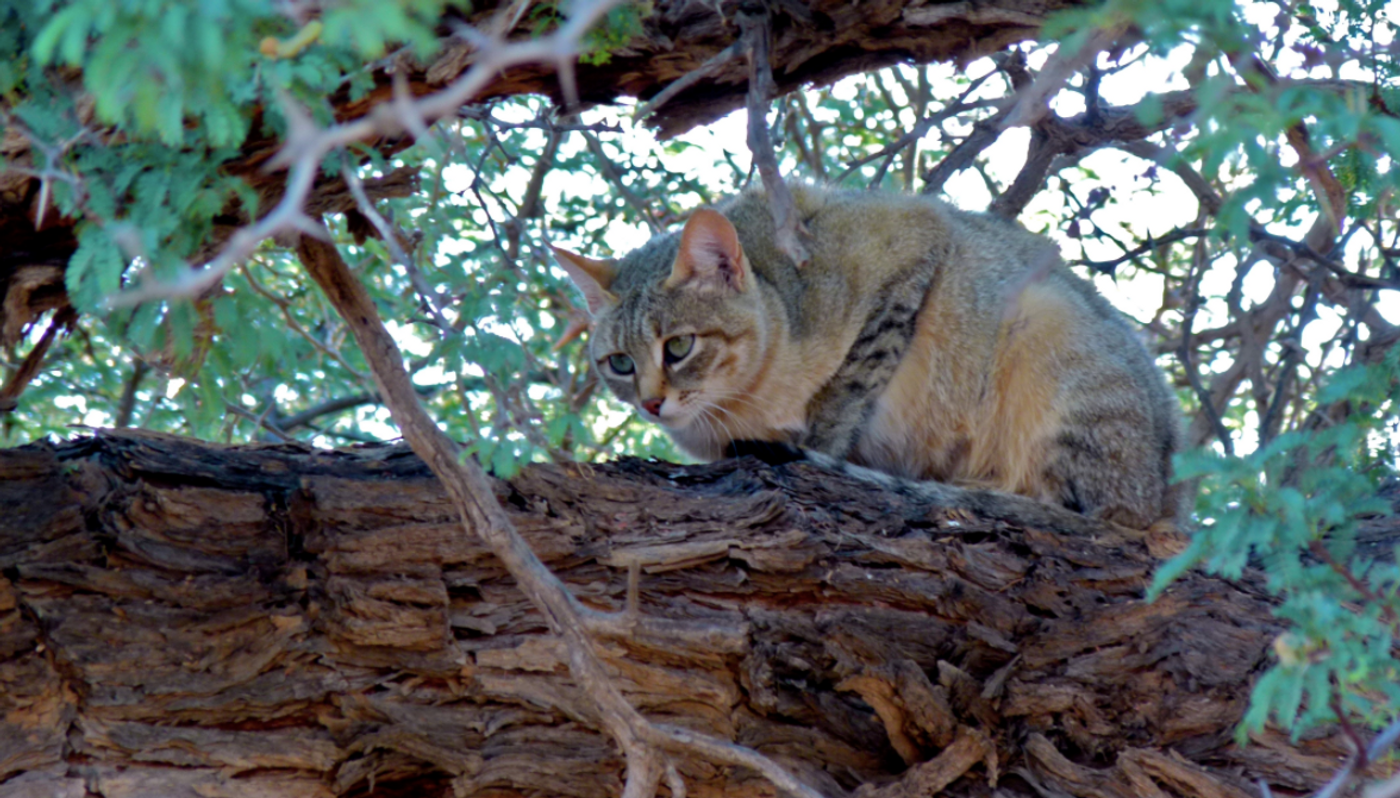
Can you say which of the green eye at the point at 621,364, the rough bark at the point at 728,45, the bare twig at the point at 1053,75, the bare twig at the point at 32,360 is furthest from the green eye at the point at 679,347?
the bare twig at the point at 32,360

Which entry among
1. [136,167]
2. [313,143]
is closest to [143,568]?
[136,167]

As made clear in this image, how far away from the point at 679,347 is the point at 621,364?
300 millimetres

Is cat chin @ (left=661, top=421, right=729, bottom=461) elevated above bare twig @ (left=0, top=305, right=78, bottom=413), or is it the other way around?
cat chin @ (left=661, top=421, right=729, bottom=461)

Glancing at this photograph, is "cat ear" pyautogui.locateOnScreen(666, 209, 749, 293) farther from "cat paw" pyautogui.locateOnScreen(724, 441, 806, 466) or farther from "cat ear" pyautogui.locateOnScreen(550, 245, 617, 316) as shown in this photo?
"cat paw" pyautogui.locateOnScreen(724, 441, 806, 466)

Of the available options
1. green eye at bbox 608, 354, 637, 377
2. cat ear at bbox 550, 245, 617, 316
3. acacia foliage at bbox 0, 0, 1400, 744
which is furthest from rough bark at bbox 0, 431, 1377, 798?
cat ear at bbox 550, 245, 617, 316

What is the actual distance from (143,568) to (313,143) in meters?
1.76

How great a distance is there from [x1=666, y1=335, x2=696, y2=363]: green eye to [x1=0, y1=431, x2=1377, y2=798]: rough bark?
108 centimetres

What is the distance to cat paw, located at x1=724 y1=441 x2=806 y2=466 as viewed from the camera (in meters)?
4.31

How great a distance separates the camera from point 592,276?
489cm

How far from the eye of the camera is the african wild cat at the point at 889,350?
166 inches

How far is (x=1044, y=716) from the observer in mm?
3318

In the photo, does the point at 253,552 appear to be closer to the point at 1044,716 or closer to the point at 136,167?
the point at 136,167

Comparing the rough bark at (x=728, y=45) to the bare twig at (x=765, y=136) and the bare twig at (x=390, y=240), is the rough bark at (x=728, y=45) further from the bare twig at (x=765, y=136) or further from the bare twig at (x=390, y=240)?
the bare twig at (x=390, y=240)

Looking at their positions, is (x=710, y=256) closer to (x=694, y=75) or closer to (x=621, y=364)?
(x=621, y=364)
